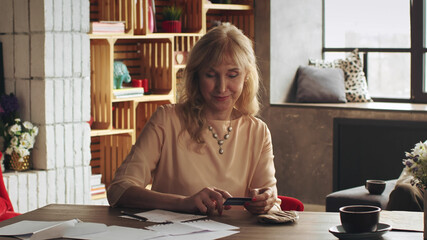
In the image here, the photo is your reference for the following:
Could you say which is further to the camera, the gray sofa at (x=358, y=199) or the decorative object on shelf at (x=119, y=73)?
the decorative object on shelf at (x=119, y=73)

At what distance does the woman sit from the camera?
2559 millimetres

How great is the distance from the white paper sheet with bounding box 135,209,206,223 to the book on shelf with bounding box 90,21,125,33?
118 inches

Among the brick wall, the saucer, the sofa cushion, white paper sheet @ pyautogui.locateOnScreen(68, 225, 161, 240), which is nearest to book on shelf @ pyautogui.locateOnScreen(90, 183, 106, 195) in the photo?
the brick wall

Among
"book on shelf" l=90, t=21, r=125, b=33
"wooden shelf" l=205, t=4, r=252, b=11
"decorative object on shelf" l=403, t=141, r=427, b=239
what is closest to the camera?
"decorative object on shelf" l=403, t=141, r=427, b=239

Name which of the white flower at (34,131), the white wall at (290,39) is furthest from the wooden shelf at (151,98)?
the white wall at (290,39)

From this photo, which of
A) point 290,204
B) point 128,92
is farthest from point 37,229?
point 128,92

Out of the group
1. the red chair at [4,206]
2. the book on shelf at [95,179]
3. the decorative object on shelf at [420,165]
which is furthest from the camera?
the book on shelf at [95,179]

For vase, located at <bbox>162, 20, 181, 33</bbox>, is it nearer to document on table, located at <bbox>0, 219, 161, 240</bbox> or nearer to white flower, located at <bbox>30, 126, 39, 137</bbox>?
white flower, located at <bbox>30, 126, 39, 137</bbox>

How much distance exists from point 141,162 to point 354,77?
13.7 feet

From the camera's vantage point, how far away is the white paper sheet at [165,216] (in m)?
2.18

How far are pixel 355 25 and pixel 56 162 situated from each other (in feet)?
10.5

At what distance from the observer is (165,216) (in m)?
2.23

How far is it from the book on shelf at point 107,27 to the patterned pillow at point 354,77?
81.3 inches

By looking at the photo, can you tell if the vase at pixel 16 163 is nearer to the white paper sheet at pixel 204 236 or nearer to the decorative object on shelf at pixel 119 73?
the decorative object on shelf at pixel 119 73
